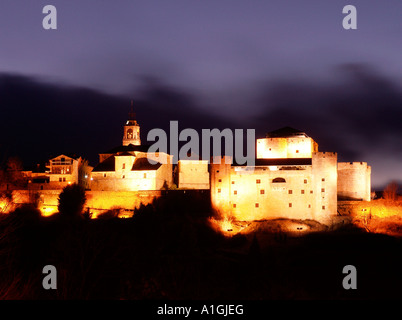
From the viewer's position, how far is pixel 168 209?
50.3m

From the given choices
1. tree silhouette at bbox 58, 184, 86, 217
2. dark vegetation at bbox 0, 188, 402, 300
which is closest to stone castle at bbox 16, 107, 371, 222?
tree silhouette at bbox 58, 184, 86, 217

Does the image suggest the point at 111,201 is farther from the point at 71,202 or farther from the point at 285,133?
the point at 285,133

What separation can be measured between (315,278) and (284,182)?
12.4 m

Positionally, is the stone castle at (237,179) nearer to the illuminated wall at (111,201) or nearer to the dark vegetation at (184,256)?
the illuminated wall at (111,201)

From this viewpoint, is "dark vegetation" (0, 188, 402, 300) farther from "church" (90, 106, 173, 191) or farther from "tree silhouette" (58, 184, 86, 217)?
"church" (90, 106, 173, 191)

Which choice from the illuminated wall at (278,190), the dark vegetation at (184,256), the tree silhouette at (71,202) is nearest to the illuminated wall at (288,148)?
the illuminated wall at (278,190)

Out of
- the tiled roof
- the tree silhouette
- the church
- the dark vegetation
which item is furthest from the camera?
the tiled roof

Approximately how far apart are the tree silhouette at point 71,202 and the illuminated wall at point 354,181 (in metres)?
27.5

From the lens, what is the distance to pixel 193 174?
58.8 m

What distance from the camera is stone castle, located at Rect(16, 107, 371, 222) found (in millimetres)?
47750

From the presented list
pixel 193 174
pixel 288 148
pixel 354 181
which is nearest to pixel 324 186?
pixel 354 181

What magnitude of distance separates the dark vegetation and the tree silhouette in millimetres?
104
